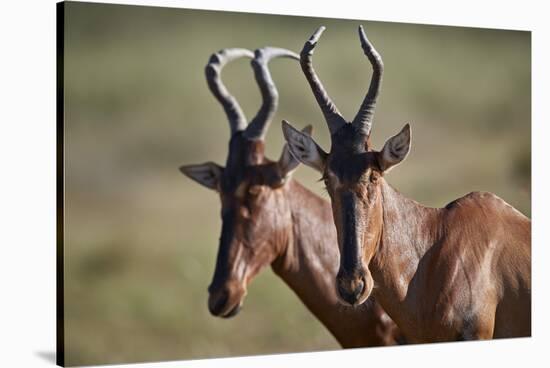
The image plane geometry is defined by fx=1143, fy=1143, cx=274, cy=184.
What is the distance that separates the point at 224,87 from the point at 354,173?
1563 mm

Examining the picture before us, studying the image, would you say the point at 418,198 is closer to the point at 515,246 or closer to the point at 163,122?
the point at 515,246

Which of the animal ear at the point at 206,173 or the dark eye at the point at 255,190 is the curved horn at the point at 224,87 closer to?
the animal ear at the point at 206,173

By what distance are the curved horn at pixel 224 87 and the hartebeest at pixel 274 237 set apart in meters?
0.02

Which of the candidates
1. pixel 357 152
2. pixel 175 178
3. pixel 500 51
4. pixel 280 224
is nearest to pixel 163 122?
pixel 175 178

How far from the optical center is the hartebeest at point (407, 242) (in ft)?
22.4

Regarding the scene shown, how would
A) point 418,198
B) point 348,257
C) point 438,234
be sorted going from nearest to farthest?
point 348,257, point 438,234, point 418,198

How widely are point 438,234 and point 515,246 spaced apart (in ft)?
2.24

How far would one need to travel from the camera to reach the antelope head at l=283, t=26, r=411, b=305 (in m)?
6.71

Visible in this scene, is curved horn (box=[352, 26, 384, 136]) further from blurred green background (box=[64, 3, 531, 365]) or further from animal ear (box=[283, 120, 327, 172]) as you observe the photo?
blurred green background (box=[64, 3, 531, 365])

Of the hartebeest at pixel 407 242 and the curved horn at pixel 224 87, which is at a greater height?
the curved horn at pixel 224 87

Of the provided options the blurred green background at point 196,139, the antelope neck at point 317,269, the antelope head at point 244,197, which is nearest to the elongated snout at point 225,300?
the antelope head at point 244,197

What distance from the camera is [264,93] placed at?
26.3ft

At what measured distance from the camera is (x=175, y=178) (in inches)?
316

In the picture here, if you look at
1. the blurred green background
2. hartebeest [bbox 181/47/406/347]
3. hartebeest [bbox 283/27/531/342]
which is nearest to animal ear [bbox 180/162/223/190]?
hartebeest [bbox 181/47/406/347]
